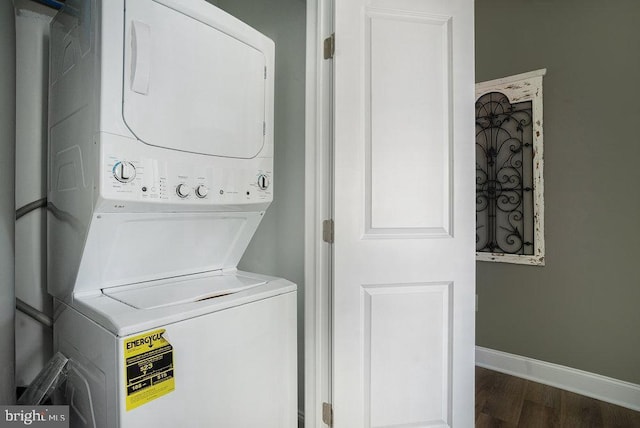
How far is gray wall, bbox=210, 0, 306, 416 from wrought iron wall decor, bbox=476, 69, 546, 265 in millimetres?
1556

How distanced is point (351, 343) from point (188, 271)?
74 cm

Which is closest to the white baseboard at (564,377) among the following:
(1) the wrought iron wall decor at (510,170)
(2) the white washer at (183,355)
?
(1) the wrought iron wall decor at (510,170)

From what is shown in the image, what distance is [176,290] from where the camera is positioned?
3.90 ft

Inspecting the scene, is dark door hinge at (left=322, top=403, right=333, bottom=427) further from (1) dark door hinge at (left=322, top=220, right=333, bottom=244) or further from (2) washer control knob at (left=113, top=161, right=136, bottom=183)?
(2) washer control knob at (left=113, top=161, right=136, bottom=183)

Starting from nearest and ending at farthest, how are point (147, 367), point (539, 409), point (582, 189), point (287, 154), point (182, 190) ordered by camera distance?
point (147, 367) → point (182, 190) → point (287, 154) → point (539, 409) → point (582, 189)

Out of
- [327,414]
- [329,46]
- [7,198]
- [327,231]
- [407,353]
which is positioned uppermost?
[329,46]

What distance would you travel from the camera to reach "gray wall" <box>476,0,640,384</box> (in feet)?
6.70

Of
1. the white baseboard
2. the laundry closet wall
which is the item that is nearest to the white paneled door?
the white baseboard

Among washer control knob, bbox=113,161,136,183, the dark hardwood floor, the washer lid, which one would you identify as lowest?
the dark hardwood floor

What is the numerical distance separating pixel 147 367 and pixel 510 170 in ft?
8.22

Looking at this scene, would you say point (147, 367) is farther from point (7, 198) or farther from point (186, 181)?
A: point (7, 198)

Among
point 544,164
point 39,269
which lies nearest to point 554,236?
point 544,164

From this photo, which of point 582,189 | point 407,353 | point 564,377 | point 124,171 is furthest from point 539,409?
point 124,171

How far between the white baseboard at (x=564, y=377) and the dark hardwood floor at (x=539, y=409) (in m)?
0.04
